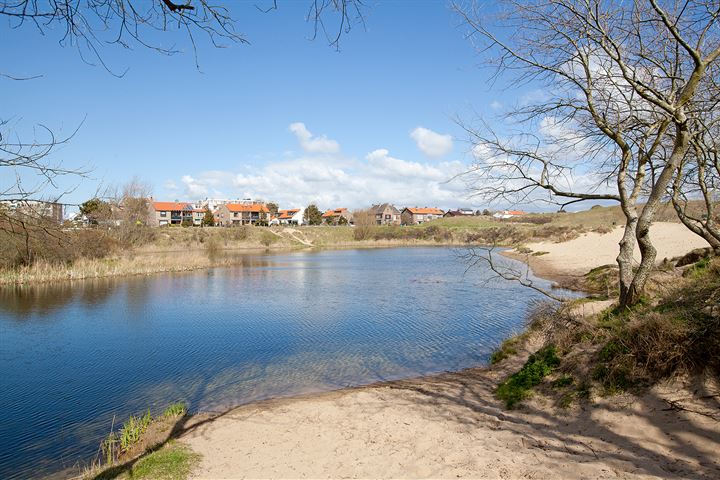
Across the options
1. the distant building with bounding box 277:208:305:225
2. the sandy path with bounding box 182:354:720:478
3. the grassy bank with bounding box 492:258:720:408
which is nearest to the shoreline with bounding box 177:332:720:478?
the sandy path with bounding box 182:354:720:478

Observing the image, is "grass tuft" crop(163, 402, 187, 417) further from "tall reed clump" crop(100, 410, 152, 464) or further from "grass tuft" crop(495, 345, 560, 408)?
"grass tuft" crop(495, 345, 560, 408)

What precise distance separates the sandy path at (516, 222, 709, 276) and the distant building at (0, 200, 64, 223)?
2653 cm

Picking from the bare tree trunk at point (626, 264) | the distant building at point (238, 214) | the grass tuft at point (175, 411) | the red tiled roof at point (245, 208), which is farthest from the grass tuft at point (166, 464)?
the distant building at point (238, 214)

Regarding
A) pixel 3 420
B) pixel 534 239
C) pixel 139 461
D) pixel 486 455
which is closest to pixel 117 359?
pixel 3 420

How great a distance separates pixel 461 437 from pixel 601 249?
37002 millimetres

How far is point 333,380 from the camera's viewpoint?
1181 centimetres

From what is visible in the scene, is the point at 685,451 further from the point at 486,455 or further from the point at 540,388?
the point at 540,388

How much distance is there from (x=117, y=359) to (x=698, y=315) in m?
14.9

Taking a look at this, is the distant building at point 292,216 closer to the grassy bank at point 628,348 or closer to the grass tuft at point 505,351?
the grass tuft at point 505,351

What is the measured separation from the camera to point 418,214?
14538cm

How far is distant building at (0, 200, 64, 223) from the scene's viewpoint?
387cm

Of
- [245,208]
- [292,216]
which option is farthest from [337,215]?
[245,208]

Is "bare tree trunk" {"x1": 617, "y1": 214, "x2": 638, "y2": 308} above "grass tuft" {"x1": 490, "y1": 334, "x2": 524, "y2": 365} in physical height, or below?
above

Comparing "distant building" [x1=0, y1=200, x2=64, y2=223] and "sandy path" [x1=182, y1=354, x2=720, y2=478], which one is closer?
"distant building" [x1=0, y1=200, x2=64, y2=223]
